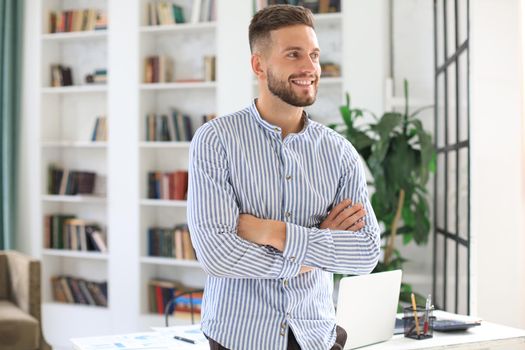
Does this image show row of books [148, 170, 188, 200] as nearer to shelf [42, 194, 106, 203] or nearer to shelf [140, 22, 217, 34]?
shelf [42, 194, 106, 203]

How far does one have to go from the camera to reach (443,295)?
4.75 m

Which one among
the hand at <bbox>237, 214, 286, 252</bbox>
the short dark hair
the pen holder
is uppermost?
the short dark hair

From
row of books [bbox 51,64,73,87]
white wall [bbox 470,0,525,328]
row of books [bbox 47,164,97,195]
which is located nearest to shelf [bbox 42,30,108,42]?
row of books [bbox 51,64,73,87]

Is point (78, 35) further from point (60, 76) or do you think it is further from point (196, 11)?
point (196, 11)

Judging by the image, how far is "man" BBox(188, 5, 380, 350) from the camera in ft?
6.07

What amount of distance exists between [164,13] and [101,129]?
3.63ft

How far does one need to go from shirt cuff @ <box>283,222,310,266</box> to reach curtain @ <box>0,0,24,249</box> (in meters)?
5.09

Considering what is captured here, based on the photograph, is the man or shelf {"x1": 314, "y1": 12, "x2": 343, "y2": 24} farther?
shelf {"x1": 314, "y1": 12, "x2": 343, "y2": 24}

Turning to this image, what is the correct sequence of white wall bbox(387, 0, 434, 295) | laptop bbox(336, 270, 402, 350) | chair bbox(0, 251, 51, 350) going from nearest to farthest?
laptop bbox(336, 270, 402, 350) < chair bbox(0, 251, 51, 350) < white wall bbox(387, 0, 434, 295)

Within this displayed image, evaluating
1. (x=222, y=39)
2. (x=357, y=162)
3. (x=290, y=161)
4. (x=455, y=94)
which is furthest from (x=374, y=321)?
(x=222, y=39)

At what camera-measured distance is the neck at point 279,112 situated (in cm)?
196

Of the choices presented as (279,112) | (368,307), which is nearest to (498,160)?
(368,307)

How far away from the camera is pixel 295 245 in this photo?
6.12 ft

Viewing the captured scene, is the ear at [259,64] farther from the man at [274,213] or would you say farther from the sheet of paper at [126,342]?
the sheet of paper at [126,342]
